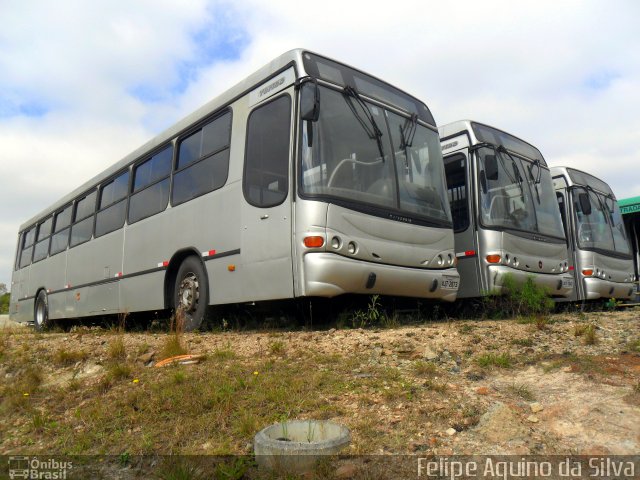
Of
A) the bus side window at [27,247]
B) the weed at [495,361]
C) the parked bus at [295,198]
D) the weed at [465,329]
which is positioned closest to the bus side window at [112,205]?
the parked bus at [295,198]

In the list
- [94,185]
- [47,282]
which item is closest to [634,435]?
[94,185]

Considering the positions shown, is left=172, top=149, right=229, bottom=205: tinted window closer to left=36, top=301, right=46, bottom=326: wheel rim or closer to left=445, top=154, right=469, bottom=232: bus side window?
left=445, top=154, right=469, bottom=232: bus side window

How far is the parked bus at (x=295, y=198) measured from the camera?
570 centimetres

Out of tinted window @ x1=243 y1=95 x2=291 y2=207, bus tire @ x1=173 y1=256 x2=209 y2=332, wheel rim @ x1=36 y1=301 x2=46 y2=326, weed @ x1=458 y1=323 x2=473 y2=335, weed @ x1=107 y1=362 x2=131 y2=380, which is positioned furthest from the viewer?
wheel rim @ x1=36 y1=301 x2=46 y2=326

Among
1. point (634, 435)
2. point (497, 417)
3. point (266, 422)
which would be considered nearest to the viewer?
point (634, 435)

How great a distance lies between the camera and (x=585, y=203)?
1084cm

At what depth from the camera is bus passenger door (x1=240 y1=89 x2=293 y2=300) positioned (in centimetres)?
580

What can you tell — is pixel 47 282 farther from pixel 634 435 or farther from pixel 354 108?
pixel 634 435

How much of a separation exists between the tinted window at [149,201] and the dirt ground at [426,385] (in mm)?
3039

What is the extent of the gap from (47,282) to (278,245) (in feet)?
33.1

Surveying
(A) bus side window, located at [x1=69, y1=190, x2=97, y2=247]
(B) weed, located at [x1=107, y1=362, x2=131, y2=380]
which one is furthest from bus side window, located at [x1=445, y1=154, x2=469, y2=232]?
(A) bus side window, located at [x1=69, y1=190, x2=97, y2=247]

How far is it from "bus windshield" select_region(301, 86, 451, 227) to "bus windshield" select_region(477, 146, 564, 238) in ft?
4.28

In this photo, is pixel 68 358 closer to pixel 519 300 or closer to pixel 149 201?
pixel 149 201

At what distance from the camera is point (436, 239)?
22.4 ft
